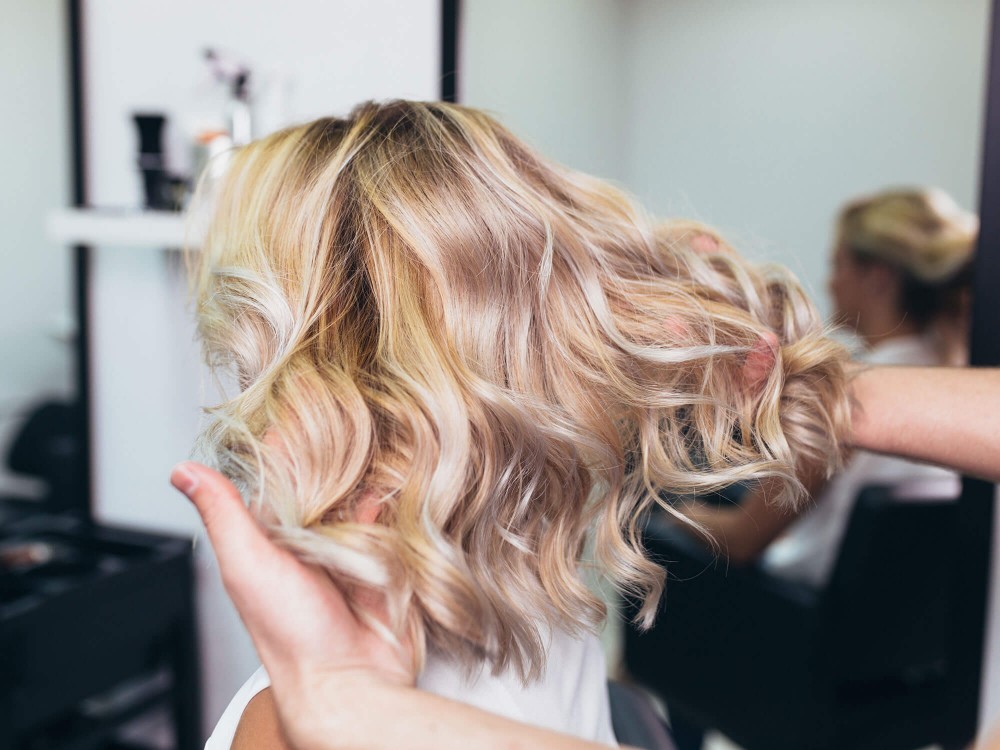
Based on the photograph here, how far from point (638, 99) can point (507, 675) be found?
840 mm

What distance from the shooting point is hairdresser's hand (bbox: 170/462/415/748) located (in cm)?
47

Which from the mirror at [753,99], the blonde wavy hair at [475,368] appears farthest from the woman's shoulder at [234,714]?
the mirror at [753,99]

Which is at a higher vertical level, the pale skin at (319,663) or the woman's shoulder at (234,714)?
the pale skin at (319,663)

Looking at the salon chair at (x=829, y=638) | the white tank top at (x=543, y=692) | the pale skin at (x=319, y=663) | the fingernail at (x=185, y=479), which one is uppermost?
the fingernail at (x=185, y=479)

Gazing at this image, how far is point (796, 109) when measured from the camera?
1.18 metres

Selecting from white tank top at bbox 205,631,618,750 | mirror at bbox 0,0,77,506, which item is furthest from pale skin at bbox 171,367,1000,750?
mirror at bbox 0,0,77,506

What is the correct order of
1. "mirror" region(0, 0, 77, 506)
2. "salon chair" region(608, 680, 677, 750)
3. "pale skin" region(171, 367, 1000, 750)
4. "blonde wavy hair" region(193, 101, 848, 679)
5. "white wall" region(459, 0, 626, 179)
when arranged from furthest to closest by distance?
"mirror" region(0, 0, 77, 506) < "white wall" region(459, 0, 626, 179) < "salon chair" region(608, 680, 677, 750) < "blonde wavy hair" region(193, 101, 848, 679) < "pale skin" region(171, 367, 1000, 750)

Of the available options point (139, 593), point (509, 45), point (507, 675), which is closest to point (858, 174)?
point (509, 45)

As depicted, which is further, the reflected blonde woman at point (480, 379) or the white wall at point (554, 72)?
the white wall at point (554, 72)

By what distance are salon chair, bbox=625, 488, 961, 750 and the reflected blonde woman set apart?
669 millimetres

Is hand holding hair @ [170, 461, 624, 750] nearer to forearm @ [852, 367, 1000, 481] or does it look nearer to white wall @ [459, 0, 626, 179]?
forearm @ [852, 367, 1000, 481]

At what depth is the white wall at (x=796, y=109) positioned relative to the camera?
3.71 feet

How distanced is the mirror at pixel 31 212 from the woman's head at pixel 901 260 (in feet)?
4.38

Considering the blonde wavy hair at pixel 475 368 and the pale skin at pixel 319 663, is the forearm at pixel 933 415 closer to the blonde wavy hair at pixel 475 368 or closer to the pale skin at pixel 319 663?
the blonde wavy hair at pixel 475 368
